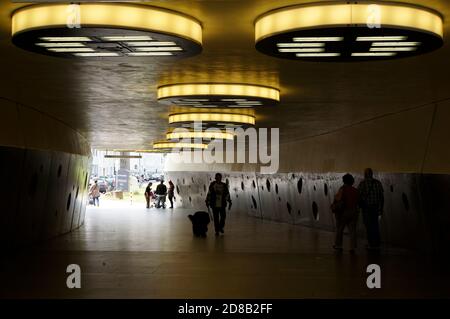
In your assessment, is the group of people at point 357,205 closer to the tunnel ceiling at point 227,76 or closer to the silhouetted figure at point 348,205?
the silhouetted figure at point 348,205

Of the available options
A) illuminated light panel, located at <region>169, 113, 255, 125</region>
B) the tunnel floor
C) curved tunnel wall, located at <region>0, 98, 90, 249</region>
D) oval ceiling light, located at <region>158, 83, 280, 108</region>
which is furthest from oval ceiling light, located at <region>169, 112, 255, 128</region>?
oval ceiling light, located at <region>158, 83, 280, 108</region>

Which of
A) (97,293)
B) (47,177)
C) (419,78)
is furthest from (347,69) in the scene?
(47,177)

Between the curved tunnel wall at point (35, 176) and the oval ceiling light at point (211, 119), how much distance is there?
4134mm

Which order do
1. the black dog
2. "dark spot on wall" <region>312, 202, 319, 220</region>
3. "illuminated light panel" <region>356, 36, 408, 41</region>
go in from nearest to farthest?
1. "illuminated light panel" <region>356, 36, 408, 41</region>
2. the black dog
3. "dark spot on wall" <region>312, 202, 319, 220</region>

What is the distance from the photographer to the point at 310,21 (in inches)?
340

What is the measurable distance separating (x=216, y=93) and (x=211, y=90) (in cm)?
14

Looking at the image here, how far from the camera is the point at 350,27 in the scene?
8531mm

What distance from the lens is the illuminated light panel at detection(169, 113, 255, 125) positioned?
21.7m

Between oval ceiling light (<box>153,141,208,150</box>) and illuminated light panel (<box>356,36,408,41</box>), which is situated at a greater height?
oval ceiling light (<box>153,141,208,150</box>)

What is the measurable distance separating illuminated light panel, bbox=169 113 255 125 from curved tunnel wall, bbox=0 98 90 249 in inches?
163

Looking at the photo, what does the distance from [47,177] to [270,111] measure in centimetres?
724

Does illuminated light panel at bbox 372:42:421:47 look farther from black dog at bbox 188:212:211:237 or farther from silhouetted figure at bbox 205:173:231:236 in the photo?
black dog at bbox 188:212:211:237

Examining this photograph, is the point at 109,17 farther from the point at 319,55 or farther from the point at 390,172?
the point at 390,172

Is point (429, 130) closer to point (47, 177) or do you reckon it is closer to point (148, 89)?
point (148, 89)
